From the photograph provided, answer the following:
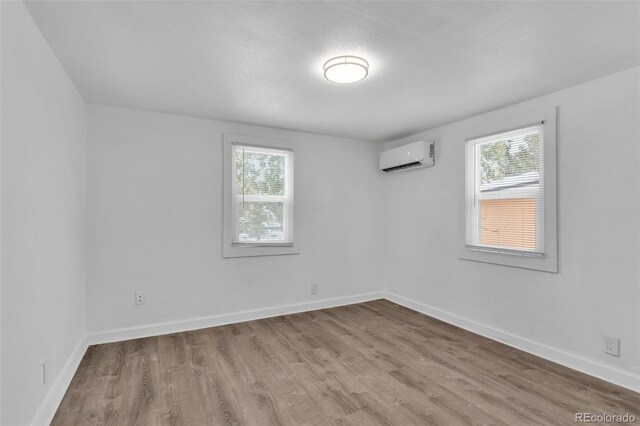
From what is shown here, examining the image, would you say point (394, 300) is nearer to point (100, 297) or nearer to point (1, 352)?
point (100, 297)

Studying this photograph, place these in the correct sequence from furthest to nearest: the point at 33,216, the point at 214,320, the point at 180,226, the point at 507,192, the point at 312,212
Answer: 1. the point at 312,212
2. the point at 214,320
3. the point at 180,226
4. the point at 507,192
5. the point at 33,216

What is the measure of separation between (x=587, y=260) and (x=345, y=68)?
8.05ft

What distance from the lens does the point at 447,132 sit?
3.88 m

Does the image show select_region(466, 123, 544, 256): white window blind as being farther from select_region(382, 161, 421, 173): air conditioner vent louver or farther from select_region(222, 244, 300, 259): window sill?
select_region(222, 244, 300, 259): window sill

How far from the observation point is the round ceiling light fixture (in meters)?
2.22

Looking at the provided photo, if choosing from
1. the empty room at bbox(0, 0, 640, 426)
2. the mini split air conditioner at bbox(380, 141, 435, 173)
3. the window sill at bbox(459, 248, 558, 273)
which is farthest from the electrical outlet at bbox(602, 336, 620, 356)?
the mini split air conditioner at bbox(380, 141, 435, 173)

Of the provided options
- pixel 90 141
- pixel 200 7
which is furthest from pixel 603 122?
pixel 90 141

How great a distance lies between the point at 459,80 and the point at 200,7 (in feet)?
6.45

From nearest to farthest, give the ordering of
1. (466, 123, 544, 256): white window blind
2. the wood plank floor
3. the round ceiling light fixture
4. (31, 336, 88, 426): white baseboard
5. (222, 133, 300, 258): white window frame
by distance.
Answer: (31, 336, 88, 426): white baseboard → the wood plank floor → the round ceiling light fixture → (466, 123, 544, 256): white window blind → (222, 133, 300, 258): white window frame

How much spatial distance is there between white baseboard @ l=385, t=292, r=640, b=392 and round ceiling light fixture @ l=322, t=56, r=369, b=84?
2.80 metres

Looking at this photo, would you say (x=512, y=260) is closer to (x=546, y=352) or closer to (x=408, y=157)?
(x=546, y=352)

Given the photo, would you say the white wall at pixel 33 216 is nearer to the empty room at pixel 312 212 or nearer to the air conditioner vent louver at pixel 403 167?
the empty room at pixel 312 212

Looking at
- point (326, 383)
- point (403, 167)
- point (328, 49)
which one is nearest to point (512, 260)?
point (403, 167)

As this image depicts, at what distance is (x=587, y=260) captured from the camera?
8.64ft
